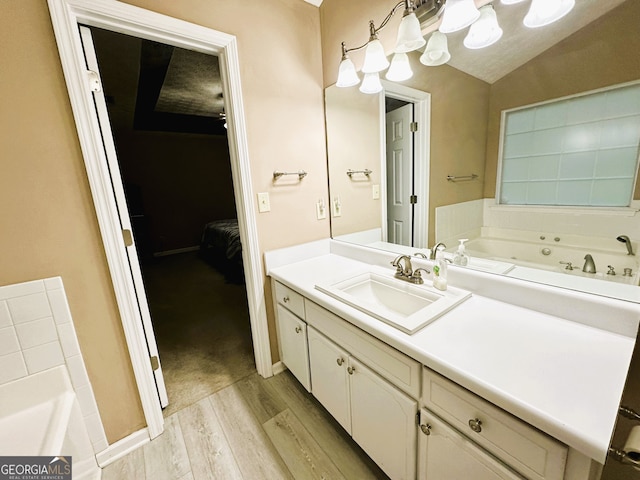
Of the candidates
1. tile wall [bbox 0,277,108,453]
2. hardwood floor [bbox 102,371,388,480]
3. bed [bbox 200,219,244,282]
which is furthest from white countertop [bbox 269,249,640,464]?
bed [bbox 200,219,244,282]

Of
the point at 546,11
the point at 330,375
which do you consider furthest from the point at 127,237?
the point at 546,11

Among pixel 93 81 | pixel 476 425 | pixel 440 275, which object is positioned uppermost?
pixel 93 81

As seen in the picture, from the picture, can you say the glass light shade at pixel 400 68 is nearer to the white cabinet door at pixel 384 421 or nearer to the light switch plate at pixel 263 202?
the light switch plate at pixel 263 202

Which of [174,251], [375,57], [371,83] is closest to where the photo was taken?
[375,57]

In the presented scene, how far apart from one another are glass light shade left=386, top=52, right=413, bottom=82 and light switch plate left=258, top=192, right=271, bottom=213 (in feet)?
3.18

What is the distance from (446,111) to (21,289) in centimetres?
204

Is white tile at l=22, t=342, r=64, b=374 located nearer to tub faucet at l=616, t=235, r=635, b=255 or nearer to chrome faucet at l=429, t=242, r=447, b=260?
chrome faucet at l=429, t=242, r=447, b=260

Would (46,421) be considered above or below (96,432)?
above

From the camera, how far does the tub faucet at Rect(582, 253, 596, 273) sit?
974 millimetres

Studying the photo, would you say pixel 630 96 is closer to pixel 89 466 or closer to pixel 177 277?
pixel 89 466

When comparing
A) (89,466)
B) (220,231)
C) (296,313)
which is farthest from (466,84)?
(220,231)

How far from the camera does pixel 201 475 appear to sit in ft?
4.12

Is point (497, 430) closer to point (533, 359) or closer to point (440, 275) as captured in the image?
point (533, 359)

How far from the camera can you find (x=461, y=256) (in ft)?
4.24
